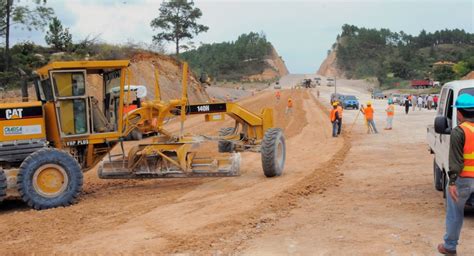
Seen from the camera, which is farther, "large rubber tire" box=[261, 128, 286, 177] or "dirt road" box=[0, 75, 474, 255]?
"large rubber tire" box=[261, 128, 286, 177]

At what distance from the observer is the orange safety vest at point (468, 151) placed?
20.4 feet

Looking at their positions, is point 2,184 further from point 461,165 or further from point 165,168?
point 461,165

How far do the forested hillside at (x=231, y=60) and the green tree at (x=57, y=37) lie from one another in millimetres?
93766

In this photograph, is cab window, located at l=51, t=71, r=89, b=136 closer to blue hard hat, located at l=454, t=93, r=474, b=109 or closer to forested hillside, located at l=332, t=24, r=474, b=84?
blue hard hat, located at l=454, t=93, r=474, b=109

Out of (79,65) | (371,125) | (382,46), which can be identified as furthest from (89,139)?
(382,46)

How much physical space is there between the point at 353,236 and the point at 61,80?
20.9 feet

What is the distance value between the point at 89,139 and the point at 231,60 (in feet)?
475

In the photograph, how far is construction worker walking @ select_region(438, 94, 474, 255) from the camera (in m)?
6.21

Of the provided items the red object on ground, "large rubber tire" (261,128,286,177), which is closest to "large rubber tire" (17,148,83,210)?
the red object on ground

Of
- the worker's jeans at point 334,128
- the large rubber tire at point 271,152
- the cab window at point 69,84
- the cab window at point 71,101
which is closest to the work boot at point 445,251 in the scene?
the large rubber tire at point 271,152

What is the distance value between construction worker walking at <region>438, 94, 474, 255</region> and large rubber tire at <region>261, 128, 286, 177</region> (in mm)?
6604

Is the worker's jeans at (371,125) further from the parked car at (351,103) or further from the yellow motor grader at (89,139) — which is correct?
the parked car at (351,103)

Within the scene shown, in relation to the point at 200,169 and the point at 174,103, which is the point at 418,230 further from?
the point at 174,103

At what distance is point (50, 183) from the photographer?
10297 millimetres
